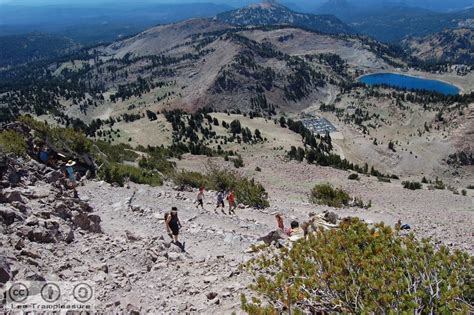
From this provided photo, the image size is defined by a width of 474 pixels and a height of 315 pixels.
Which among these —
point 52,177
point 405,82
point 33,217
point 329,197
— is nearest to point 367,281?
point 33,217

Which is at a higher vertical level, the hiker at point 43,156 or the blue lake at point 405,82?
the hiker at point 43,156

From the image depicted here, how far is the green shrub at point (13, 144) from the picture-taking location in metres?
16.1

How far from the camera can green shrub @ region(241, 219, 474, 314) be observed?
21.3ft

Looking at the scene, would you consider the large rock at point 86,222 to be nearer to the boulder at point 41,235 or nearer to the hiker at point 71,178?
the boulder at point 41,235

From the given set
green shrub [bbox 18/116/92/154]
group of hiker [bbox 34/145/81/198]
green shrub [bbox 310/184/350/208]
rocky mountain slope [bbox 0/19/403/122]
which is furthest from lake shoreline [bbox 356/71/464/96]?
group of hiker [bbox 34/145/81/198]

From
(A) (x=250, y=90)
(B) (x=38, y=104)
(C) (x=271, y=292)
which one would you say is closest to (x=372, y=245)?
(C) (x=271, y=292)

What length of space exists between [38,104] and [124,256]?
432 ft

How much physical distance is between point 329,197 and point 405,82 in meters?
149

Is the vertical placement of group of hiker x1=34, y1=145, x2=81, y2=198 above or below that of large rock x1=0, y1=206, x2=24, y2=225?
below

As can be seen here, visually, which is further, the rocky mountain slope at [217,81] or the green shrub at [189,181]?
the rocky mountain slope at [217,81]

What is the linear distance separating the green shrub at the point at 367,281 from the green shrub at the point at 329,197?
12.6 m

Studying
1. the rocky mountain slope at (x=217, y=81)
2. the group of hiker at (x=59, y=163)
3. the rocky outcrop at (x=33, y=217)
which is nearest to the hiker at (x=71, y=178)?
the group of hiker at (x=59, y=163)

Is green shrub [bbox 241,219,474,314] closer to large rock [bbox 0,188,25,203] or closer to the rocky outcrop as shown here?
the rocky outcrop

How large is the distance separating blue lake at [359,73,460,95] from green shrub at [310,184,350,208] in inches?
5173
